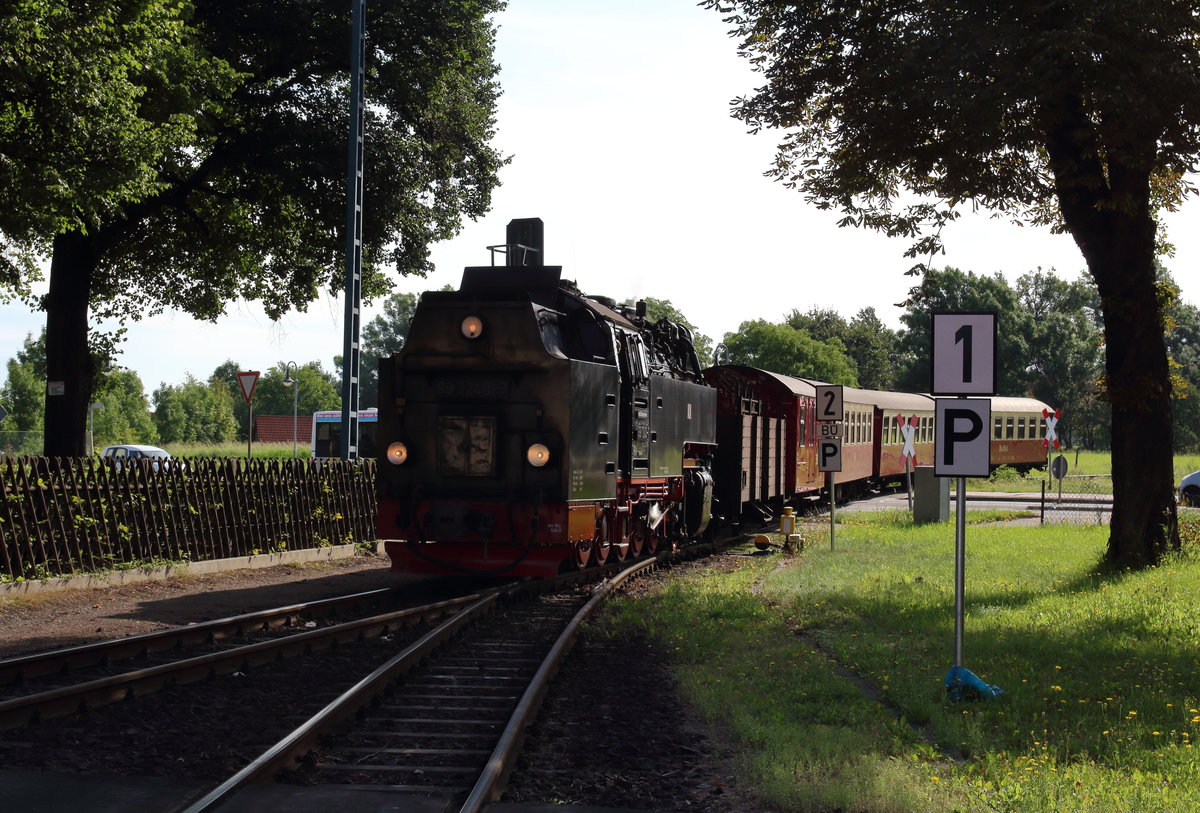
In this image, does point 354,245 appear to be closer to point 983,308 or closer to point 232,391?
point 983,308

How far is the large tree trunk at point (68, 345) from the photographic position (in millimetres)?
23594

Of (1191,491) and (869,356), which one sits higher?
(869,356)

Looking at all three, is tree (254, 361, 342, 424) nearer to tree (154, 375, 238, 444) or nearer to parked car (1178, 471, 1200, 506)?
tree (154, 375, 238, 444)

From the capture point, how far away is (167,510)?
15.9 metres

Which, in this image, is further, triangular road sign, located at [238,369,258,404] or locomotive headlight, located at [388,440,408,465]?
triangular road sign, located at [238,369,258,404]

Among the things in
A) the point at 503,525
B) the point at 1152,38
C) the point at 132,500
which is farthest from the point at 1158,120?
the point at 132,500

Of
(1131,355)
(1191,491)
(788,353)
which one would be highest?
(788,353)

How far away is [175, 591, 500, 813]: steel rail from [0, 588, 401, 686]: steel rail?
5.63 feet

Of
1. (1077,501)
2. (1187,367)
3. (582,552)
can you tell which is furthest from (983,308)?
(582,552)

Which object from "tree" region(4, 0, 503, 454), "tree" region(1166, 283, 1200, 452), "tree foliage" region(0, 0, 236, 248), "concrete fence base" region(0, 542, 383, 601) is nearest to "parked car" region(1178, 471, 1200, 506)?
"tree" region(4, 0, 503, 454)

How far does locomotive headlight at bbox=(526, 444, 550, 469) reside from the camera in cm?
1279

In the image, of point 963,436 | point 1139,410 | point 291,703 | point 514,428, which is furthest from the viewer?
point 1139,410

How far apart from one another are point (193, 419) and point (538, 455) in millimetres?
86308

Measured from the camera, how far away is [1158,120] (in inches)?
506
